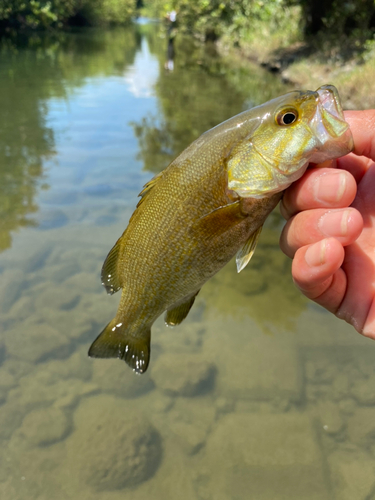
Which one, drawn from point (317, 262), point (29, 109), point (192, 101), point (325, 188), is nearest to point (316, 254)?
point (317, 262)

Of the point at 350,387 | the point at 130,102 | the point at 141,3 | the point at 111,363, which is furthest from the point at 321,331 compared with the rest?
the point at 141,3

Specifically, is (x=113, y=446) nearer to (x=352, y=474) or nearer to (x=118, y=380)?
(x=118, y=380)

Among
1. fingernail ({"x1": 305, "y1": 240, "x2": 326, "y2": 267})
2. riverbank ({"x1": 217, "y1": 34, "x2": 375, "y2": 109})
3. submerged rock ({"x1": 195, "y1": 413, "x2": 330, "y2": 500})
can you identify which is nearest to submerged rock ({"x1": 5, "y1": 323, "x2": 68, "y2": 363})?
submerged rock ({"x1": 195, "y1": 413, "x2": 330, "y2": 500})

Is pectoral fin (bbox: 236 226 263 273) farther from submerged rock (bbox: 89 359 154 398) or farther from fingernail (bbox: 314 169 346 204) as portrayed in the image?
submerged rock (bbox: 89 359 154 398)

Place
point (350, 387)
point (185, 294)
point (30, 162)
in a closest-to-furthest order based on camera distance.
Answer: point (185, 294) → point (350, 387) → point (30, 162)

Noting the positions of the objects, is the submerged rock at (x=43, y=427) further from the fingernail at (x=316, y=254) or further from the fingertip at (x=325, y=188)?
the fingertip at (x=325, y=188)

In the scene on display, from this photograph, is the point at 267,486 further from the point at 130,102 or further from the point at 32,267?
the point at 130,102

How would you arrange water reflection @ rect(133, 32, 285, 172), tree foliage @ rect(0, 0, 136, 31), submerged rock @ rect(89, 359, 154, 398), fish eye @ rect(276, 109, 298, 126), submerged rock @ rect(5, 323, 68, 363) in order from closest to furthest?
1. fish eye @ rect(276, 109, 298, 126)
2. submerged rock @ rect(89, 359, 154, 398)
3. submerged rock @ rect(5, 323, 68, 363)
4. water reflection @ rect(133, 32, 285, 172)
5. tree foliage @ rect(0, 0, 136, 31)
